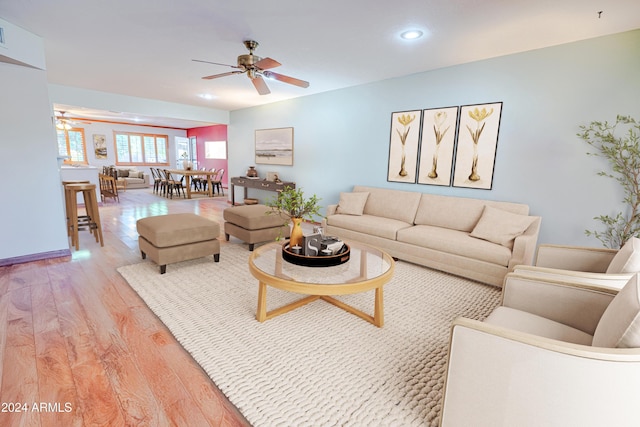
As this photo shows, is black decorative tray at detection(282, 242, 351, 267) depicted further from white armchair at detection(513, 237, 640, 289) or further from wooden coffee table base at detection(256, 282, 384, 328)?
white armchair at detection(513, 237, 640, 289)

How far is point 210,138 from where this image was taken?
1120cm

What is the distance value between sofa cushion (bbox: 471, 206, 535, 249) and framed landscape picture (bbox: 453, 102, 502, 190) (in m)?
0.57

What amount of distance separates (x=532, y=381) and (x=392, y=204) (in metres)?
3.25

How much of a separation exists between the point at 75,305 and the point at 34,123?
2.24 m

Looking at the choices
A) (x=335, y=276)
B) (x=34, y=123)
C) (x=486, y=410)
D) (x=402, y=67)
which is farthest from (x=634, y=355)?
(x=34, y=123)

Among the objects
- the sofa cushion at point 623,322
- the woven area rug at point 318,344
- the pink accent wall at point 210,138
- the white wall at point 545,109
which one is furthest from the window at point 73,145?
the sofa cushion at point 623,322

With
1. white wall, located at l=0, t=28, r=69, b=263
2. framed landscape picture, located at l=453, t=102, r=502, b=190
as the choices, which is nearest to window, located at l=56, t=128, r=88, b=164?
white wall, located at l=0, t=28, r=69, b=263

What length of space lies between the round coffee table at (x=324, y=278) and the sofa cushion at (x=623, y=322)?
1.16 metres

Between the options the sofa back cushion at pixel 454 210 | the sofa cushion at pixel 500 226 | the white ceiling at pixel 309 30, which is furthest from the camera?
the sofa back cushion at pixel 454 210

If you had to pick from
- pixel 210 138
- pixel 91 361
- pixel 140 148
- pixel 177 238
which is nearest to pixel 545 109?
pixel 177 238

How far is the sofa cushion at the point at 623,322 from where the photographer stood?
3.39 feet

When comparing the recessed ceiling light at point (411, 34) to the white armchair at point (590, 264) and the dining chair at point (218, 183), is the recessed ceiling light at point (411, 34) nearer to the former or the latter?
the white armchair at point (590, 264)

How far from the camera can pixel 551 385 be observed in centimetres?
108

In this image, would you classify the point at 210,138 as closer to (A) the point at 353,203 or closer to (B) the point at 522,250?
(A) the point at 353,203
